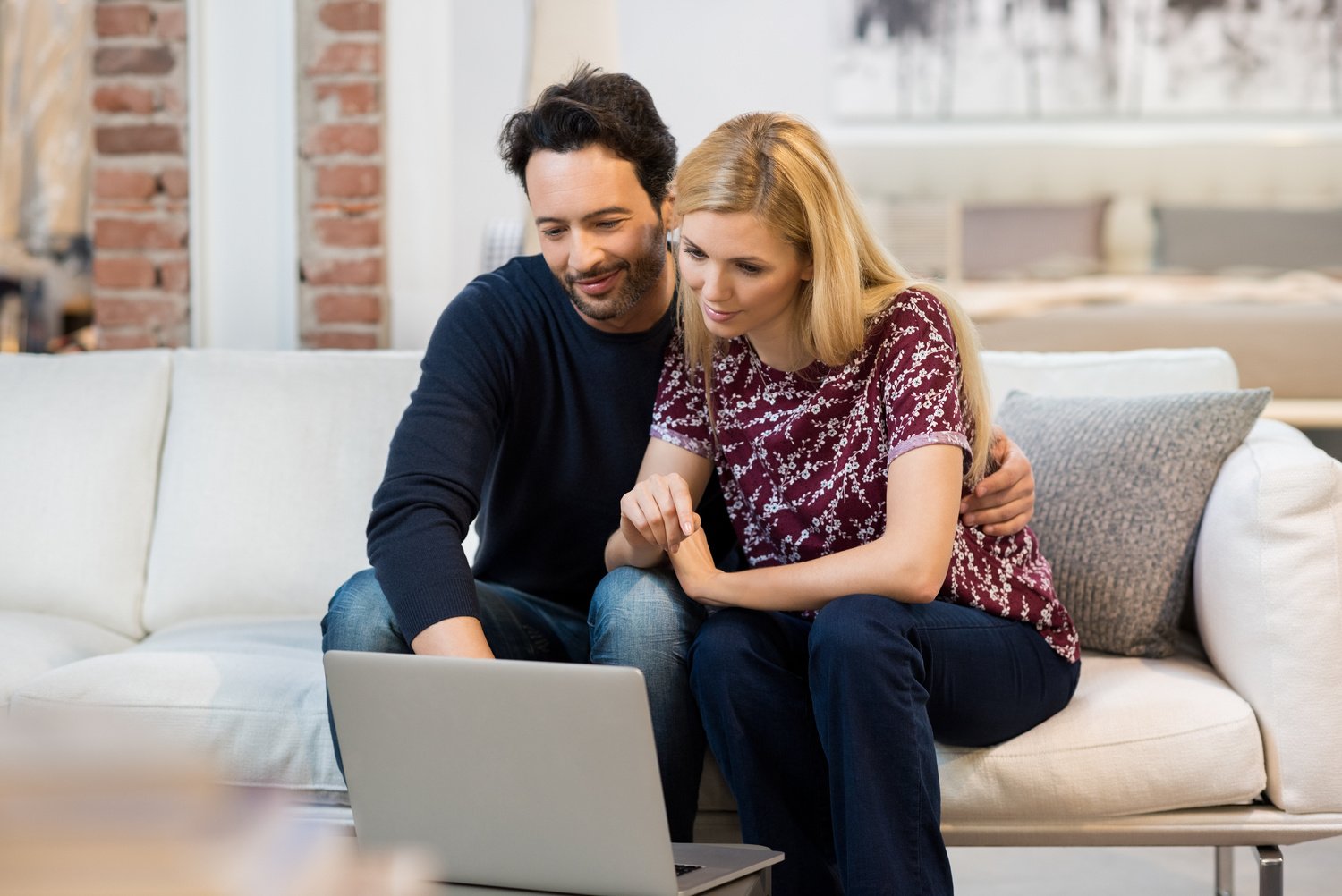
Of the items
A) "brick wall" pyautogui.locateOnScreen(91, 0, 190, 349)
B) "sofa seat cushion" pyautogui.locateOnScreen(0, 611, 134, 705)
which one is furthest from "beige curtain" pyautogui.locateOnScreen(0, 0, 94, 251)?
"sofa seat cushion" pyautogui.locateOnScreen(0, 611, 134, 705)

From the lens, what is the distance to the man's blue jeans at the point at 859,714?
50.3 inches

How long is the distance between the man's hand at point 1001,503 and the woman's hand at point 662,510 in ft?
1.10

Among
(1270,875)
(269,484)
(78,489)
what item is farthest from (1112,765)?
(78,489)

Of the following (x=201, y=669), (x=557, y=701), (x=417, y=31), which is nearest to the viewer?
(x=557, y=701)

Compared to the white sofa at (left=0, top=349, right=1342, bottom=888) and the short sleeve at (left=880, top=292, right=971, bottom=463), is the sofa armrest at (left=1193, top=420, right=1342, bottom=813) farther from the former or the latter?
the short sleeve at (left=880, top=292, right=971, bottom=463)

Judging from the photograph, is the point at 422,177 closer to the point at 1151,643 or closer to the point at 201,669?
the point at 201,669

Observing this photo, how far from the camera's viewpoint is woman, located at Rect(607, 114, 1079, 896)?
1.30 metres

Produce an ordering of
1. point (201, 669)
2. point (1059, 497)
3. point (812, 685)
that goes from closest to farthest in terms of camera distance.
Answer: point (812, 685), point (201, 669), point (1059, 497)

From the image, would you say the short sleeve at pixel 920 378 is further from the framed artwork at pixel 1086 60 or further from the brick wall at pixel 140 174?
the framed artwork at pixel 1086 60

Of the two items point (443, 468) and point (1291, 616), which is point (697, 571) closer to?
point (443, 468)

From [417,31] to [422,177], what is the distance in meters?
0.28

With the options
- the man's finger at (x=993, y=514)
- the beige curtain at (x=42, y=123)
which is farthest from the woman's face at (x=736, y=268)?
the beige curtain at (x=42, y=123)

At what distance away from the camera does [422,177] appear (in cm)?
260

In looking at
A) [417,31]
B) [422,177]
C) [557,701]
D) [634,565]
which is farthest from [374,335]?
[557,701]
